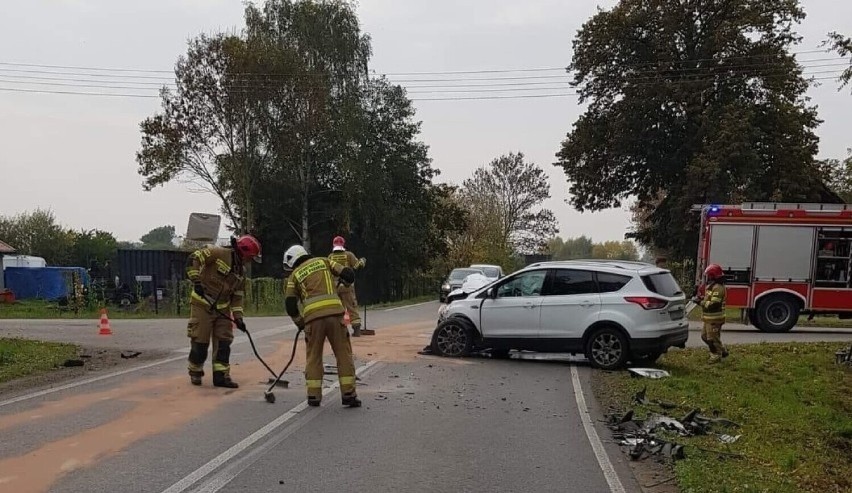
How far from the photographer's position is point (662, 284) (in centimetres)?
1180

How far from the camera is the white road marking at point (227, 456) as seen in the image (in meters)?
5.37

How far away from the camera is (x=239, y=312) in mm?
9641

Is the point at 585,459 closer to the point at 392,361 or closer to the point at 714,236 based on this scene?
the point at 392,361

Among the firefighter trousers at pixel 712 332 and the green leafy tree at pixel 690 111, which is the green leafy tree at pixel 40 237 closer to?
the green leafy tree at pixel 690 111

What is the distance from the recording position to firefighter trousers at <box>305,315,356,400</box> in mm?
8156

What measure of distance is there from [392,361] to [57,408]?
5364 mm

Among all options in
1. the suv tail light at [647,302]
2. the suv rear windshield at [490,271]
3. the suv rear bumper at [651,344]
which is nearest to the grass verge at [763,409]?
the suv rear bumper at [651,344]

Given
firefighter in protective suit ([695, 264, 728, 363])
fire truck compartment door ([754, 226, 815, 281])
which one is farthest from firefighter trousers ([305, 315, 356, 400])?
fire truck compartment door ([754, 226, 815, 281])

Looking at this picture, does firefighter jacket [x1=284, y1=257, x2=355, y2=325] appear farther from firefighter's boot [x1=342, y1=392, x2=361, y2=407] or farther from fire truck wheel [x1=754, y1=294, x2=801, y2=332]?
fire truck wheel [x1=754, y1=294, x2=801, y2=332]

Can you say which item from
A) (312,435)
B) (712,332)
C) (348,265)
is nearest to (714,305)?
(712,332)

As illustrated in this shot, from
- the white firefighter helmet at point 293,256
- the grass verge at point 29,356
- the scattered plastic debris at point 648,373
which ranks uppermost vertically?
the white firefighter helmet at point 293,256

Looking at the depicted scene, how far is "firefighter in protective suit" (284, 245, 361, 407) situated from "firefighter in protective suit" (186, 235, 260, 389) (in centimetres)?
130

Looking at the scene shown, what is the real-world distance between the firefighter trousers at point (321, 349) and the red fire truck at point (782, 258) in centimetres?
1356

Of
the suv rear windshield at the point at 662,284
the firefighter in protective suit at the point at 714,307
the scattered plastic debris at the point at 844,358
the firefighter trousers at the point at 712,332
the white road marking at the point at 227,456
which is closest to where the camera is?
the white road marking at the point at 227,456
